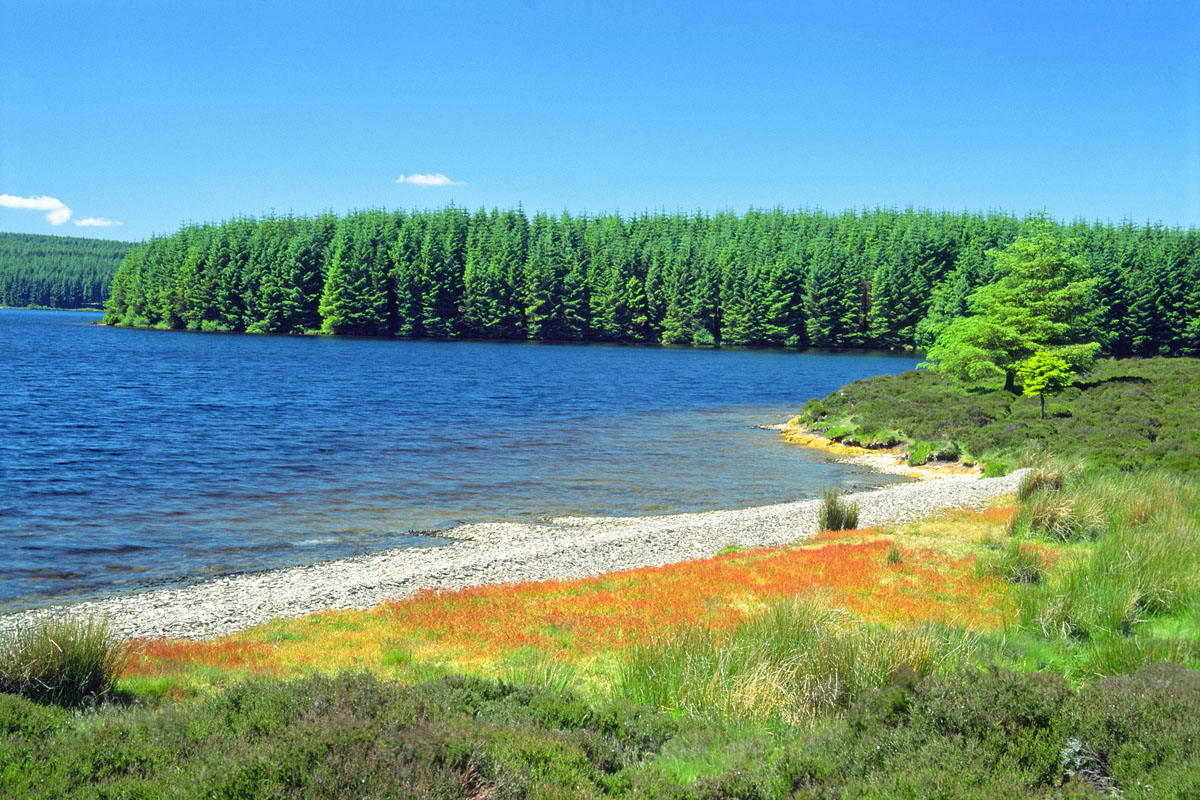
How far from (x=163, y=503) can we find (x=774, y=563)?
607 inches

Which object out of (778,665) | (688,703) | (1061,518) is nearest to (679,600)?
(778,665)

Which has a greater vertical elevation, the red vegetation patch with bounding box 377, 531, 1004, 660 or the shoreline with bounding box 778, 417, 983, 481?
the red vegetation patch with bounding box 377, 531, 1004, 660

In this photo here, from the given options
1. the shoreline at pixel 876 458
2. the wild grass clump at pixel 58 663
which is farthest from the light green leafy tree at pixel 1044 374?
the wild grass clump at pixel 58 663

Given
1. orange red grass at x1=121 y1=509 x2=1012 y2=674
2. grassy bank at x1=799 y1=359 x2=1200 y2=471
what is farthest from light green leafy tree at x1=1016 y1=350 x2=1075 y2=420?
orange red grass at x1=121 y1=509 x2=1012 y2=674

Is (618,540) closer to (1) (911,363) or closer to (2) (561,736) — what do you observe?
(2) (561,736)

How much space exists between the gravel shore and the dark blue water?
113 cm

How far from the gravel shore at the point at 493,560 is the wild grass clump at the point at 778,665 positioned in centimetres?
672

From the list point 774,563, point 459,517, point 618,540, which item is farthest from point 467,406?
point 774,563

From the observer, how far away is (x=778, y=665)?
267 inches

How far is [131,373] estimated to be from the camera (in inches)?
2128

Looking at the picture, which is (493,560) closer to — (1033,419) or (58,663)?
(58,663)

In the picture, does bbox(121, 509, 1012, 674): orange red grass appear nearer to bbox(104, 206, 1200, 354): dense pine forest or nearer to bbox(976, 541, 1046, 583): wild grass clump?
bbox(976, 541, 1046, 583): wild grass clump

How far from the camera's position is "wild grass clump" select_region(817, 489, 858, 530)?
16781mm

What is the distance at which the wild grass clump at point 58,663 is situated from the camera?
20.5 feet
